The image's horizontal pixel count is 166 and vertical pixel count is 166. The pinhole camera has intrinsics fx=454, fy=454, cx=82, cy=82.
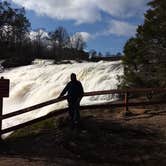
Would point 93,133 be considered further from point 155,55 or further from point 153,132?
point 155,55

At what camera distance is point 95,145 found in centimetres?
1214

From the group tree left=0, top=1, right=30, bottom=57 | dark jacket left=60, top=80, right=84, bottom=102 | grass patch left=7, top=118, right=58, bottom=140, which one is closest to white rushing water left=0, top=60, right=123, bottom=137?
grass patch left=7, top=118, right=58, bottom=140

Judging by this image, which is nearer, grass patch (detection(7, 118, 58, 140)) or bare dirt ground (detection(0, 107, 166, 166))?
bare dirt ground (detection(0, 107, 166, 166))

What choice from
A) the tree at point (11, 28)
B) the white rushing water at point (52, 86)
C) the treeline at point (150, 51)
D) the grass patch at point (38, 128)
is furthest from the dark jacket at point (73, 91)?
the tree at point (11, 28)

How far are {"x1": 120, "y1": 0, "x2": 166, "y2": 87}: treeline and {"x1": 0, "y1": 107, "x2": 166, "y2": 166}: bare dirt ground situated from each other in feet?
16.7

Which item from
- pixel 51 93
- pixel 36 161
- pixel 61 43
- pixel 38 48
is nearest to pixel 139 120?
pixel 36 161

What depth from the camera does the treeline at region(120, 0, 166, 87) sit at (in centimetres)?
1914

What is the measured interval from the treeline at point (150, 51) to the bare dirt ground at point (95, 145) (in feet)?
16.7

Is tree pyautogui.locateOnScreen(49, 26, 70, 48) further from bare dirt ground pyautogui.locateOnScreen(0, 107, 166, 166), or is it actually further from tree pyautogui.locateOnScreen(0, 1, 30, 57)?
bare dirt ground pyautogui.locateOnScreen(0, 107, 166, 166)

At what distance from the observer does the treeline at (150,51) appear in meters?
19.1

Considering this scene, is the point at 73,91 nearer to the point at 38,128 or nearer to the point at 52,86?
the point at 38,128

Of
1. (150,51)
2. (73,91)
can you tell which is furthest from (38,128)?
(150,51)

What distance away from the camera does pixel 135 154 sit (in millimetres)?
11406

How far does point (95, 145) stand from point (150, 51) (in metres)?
8.27
